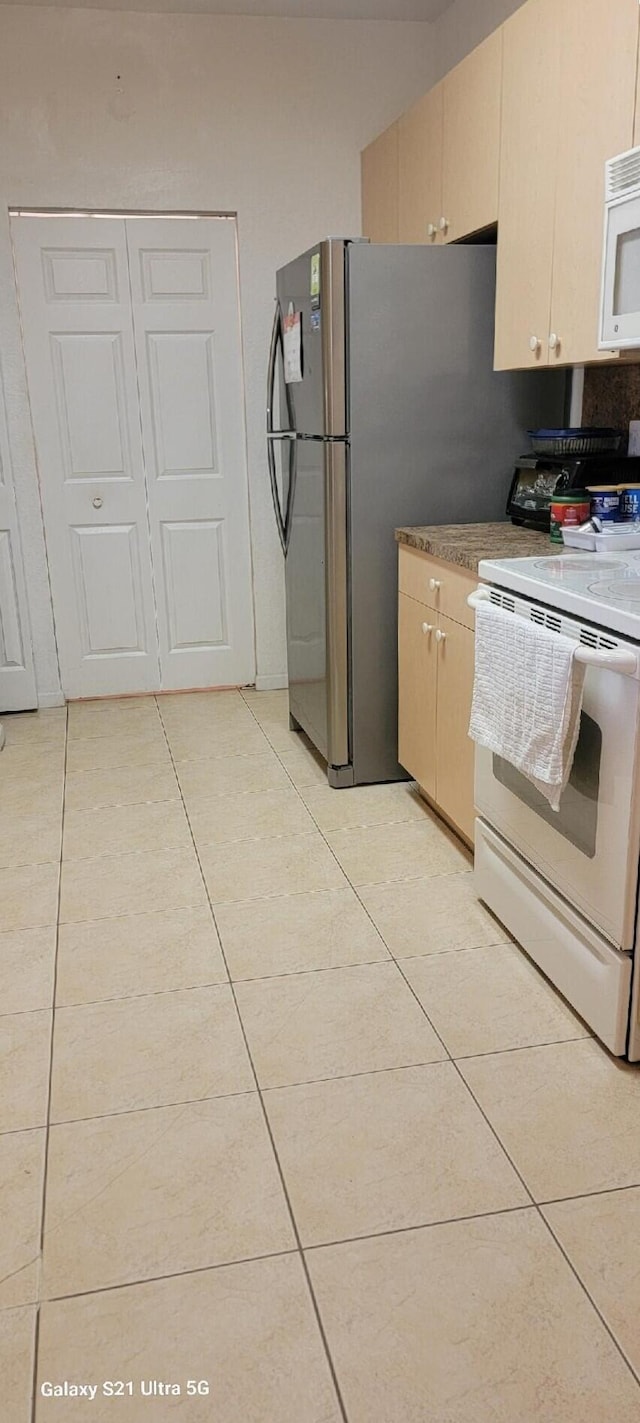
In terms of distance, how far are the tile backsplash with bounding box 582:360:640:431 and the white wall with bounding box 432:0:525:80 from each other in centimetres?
135

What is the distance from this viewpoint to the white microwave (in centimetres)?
207

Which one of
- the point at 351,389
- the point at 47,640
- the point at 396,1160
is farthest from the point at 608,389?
the point at 47,640

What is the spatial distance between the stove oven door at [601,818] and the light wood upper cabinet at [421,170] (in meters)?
2.02

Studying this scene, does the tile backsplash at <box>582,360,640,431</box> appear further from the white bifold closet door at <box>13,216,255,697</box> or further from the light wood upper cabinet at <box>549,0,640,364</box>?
the white bifold closet door at <box>13,216,255,697</box>

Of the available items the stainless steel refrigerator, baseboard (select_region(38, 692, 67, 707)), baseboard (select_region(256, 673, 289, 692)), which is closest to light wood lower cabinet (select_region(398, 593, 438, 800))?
the stainless steel refrigerator

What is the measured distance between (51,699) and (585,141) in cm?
311

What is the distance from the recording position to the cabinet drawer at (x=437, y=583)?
257 centimetres

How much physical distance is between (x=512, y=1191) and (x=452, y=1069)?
0.32 meters

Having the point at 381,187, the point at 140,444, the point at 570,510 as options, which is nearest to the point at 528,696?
the point at 570,510

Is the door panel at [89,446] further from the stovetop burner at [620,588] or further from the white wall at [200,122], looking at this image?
the stovetop burner at [620,588]

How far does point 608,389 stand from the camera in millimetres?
3027

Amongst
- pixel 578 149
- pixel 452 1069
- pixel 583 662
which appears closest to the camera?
pixel 583 662

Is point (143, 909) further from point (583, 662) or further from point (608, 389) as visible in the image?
point (608, 389)

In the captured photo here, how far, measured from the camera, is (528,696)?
196 centimetres
